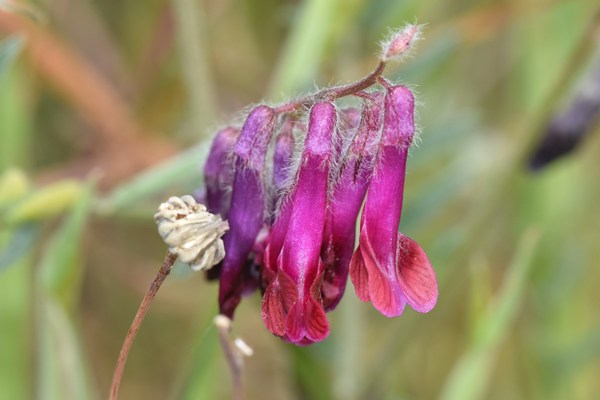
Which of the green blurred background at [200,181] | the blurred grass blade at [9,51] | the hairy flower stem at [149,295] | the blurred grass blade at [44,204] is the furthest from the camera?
the green blurred background at [200,181]

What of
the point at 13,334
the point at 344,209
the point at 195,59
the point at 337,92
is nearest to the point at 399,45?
the point at 337,92

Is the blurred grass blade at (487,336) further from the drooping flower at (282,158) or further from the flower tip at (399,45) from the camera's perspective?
the flower tip at (399,45)

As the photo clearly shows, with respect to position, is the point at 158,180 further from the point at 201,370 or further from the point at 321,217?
the point at 321,217

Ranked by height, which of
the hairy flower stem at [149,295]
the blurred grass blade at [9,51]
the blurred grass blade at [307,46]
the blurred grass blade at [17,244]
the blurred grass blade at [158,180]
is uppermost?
the blurred grass blade at [307,46]

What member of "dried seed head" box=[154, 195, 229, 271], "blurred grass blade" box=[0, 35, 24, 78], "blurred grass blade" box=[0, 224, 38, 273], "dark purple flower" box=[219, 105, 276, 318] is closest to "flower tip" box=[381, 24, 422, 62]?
"dark purple flower" box=[219, 105, 276, 318]

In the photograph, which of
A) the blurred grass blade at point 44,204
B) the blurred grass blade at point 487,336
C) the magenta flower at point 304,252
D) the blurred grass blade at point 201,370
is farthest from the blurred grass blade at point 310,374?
the magenta flower at point 304,252

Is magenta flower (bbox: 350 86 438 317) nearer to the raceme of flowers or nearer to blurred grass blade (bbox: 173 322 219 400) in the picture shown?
the raceme of flowers

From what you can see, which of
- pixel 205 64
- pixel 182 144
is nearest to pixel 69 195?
pixel 205 64

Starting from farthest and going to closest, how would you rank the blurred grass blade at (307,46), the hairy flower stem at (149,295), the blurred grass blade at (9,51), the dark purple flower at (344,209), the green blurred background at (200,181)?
the blurred grass blade at (307,46) < the green blurred background at (200,181) < the blurred grass blade at (9,51) < the dark purple flower at (344,209) < the hairy flower stem at (149,295)
